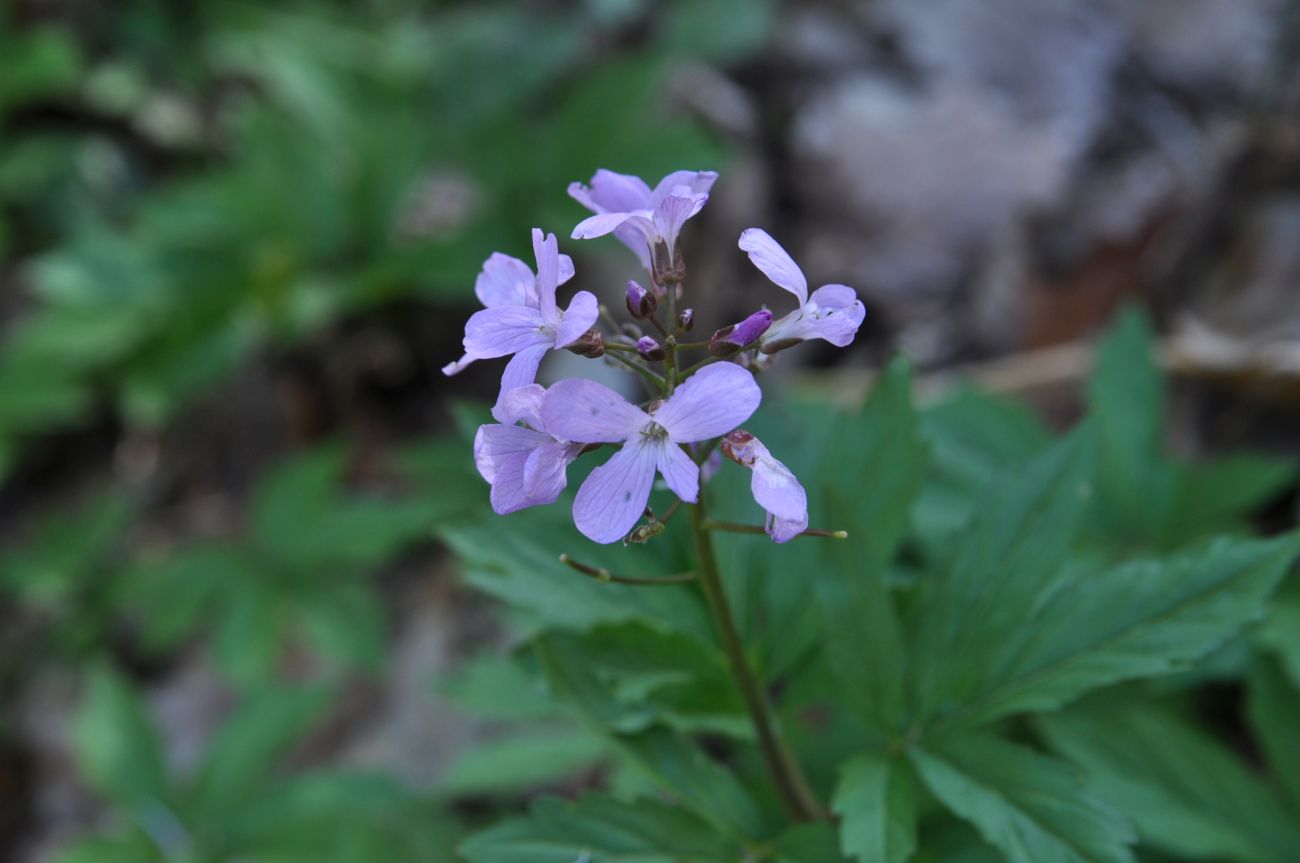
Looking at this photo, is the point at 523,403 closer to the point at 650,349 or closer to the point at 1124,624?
the point at 650,349

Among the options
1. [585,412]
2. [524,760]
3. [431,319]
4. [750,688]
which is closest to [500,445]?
[585,412]

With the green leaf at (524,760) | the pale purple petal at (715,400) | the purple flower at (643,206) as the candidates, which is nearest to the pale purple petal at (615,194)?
the purple flower at (643,206)

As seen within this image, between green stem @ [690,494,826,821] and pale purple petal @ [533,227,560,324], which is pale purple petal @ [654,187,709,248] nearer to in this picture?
pale purple petal @ [533,227,560,324]

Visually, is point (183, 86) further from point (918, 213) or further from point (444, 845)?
point (444, 845)

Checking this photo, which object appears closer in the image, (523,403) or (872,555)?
(523,403)

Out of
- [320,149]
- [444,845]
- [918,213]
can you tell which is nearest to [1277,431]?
[918,213]

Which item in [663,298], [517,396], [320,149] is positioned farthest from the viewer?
[320,149]
